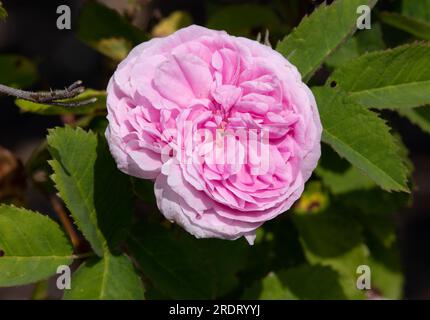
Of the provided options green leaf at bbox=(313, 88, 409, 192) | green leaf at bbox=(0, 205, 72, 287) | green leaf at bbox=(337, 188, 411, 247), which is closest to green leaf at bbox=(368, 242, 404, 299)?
green leaf at bbox=(337, 188, 411, 247)

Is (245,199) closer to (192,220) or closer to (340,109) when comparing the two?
(192,220)

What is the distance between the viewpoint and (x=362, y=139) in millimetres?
792

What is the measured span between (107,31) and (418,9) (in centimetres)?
47

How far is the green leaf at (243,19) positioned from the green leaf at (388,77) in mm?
364

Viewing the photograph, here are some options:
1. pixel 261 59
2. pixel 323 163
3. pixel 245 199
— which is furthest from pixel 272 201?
pixel 323 163

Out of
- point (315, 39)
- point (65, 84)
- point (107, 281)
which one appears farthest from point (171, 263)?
point (65, 84)

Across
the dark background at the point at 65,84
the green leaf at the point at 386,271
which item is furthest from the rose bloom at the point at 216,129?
the dark background at the point at 65,84

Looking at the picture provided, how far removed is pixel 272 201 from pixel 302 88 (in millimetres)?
122

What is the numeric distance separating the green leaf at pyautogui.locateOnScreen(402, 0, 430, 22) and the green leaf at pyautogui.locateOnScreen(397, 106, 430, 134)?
14 cm

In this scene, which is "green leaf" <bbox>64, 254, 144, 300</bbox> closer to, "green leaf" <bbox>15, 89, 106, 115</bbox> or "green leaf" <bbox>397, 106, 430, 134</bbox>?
"green leaf" <bbox>15, 89, 106, 115</bbox>

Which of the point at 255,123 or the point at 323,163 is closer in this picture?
the point at 255,123

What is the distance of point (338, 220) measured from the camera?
45.9 inches

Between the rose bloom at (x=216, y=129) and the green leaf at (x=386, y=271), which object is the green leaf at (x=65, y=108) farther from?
the green leaf at (x=386, y=271)

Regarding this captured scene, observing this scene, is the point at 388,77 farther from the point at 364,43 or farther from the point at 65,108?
the point at 65,108
